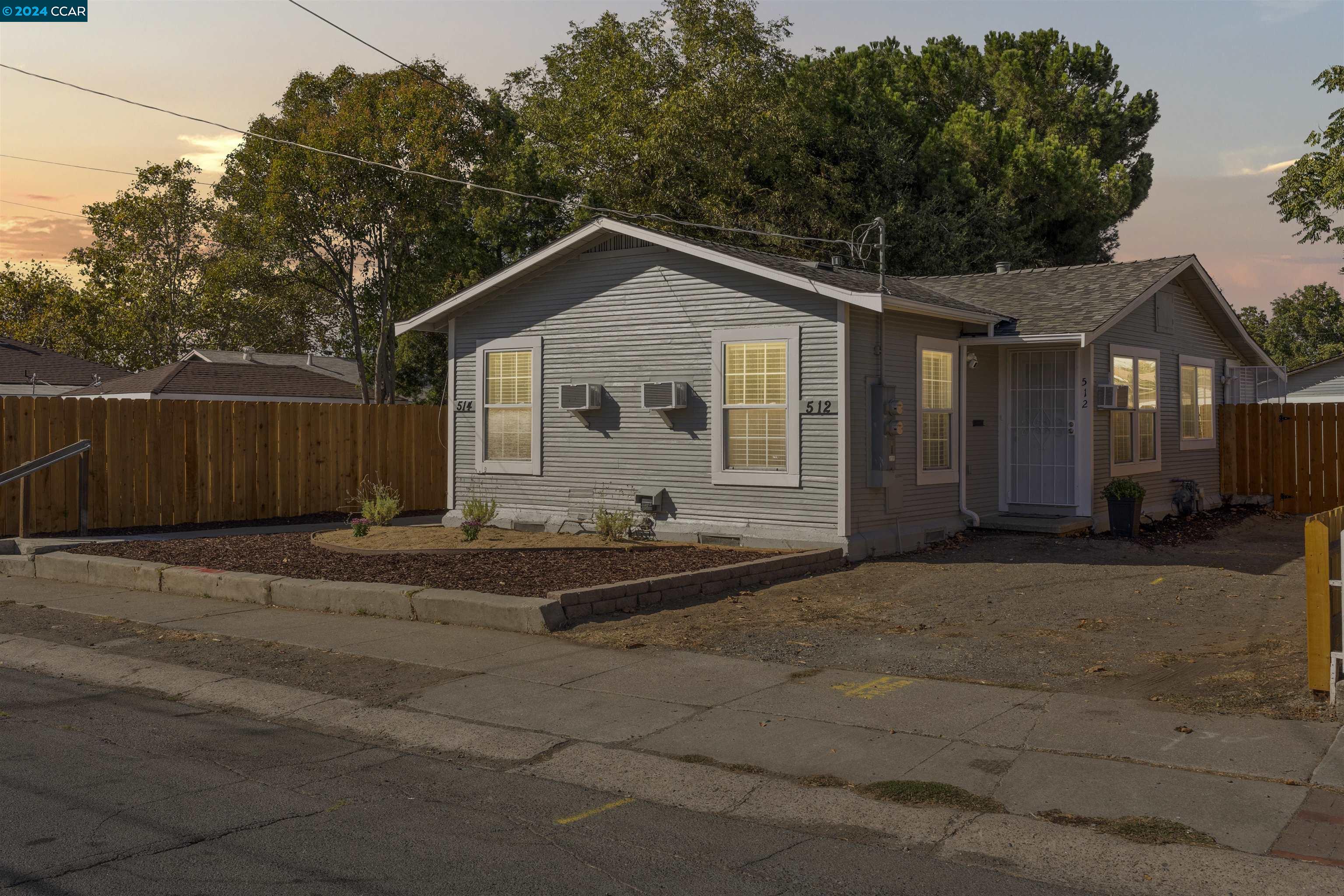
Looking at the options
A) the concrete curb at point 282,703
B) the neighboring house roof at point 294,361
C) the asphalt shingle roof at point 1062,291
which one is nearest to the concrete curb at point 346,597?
the concrete curb at point 282,703

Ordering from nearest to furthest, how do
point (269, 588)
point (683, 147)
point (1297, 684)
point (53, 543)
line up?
point (1297, 684)
point (269, 588)
point (53, 543)
point (683, 147)

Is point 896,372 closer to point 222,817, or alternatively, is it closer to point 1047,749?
point 1047,749

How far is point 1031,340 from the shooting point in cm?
1514

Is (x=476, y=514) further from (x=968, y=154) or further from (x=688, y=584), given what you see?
(x=968, y=154)

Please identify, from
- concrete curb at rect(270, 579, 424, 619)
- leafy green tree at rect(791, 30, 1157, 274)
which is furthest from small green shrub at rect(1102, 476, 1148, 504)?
leafy green tree at rect(791, 30, 1157, 274)

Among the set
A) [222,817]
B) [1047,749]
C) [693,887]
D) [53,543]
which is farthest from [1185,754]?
[53,543]

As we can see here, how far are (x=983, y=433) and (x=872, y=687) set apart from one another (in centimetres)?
926

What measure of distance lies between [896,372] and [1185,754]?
8.73 m

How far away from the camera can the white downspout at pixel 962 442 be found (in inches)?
610

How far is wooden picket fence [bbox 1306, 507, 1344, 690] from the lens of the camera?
677cm

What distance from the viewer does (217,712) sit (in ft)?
24.4

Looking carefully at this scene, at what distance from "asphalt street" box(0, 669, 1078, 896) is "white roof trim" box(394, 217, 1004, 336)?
8.51 meters

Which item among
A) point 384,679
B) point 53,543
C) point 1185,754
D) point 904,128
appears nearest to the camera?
point 1185,754

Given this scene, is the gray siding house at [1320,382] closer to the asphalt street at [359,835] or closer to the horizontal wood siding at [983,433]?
the horizontal wood siding at [983,433]
